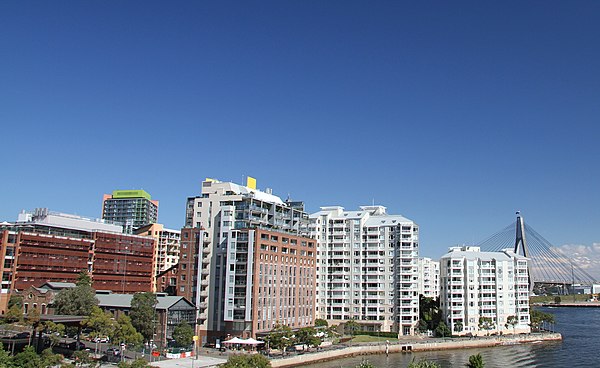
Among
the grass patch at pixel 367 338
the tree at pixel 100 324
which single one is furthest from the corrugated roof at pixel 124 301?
the grass patch at pixel 367 338

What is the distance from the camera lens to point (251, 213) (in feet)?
330

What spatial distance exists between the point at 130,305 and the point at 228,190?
25733mm

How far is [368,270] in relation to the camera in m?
130

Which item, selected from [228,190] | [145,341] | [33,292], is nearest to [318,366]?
[145,341]

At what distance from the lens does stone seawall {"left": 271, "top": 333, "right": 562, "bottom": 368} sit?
87.8m

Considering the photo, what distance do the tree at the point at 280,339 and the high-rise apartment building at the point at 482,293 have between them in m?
52.7

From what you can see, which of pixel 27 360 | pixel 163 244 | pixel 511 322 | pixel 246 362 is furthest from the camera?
pixel 163 244

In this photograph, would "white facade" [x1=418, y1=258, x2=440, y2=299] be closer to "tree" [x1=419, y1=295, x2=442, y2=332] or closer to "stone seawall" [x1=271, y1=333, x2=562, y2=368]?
"tree" [x1=419, y1=295, x2=442, y2=332]

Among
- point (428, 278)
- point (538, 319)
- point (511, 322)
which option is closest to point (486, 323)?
point (511, 322)

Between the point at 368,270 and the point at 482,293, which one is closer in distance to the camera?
the point at 368,270

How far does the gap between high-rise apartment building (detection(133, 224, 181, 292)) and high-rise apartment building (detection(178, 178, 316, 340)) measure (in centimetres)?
5945

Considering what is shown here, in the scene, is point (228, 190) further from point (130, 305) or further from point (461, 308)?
point (461, 308)

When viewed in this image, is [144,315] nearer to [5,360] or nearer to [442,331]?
[5,360]

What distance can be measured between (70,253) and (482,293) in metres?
90.8
